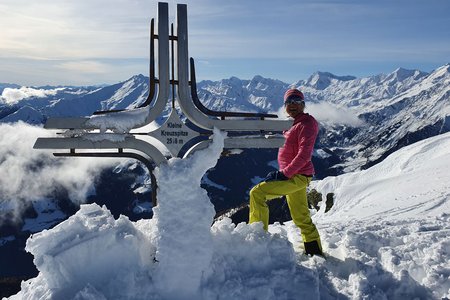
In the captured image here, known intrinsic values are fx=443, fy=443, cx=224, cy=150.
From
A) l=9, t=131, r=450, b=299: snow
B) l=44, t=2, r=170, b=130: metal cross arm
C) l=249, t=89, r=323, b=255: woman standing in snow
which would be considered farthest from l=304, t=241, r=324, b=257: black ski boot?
l=44, t=2, r=170, b=130: metal cross arm

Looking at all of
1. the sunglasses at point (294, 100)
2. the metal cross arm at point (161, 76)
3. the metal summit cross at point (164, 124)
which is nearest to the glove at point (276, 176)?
the metal summit cross at point (164, 124)

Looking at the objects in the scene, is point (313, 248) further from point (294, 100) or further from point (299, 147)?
point (294, 100)

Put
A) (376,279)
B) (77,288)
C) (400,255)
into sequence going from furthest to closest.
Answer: (400,255)
(376,279)
(77,288)

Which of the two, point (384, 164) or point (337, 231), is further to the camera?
point (384, 164)

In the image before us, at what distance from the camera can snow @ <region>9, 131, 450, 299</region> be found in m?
5.71

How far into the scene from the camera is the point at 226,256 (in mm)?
6578

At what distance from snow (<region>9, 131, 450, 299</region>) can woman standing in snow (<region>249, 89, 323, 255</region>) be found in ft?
1.56

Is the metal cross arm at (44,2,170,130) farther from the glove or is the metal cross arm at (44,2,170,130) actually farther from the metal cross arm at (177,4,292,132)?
the glove

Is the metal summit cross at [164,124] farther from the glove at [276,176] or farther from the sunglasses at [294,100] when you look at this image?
the glove at [276,176]

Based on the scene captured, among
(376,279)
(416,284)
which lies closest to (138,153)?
(376,279)

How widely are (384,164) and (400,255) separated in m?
18.0

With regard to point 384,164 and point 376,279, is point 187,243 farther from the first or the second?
point 384,164

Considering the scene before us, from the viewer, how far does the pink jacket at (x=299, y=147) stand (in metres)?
7.16

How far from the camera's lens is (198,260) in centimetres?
611
